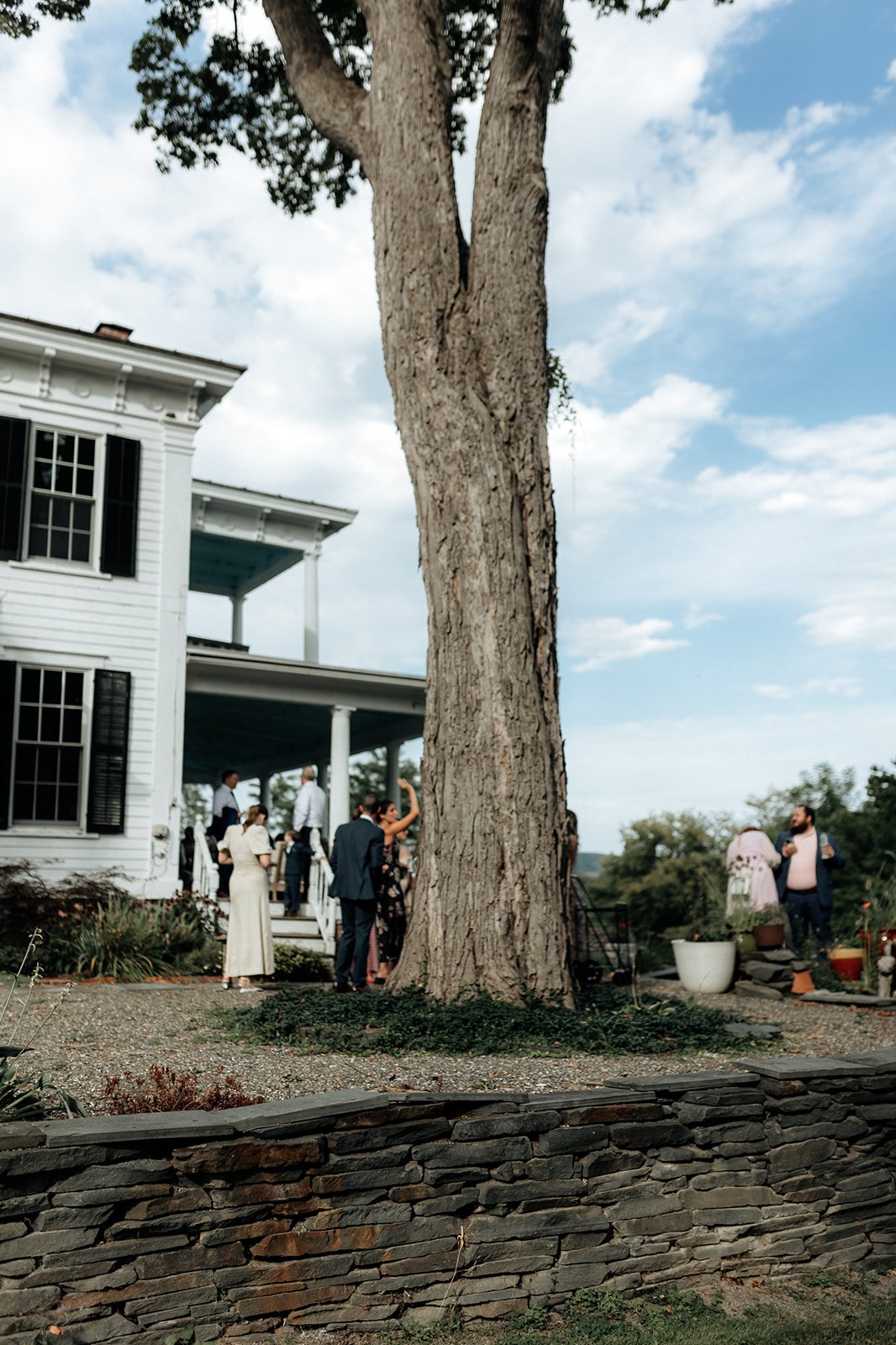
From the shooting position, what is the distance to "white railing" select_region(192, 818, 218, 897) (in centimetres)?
1327

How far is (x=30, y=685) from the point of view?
12562 mm

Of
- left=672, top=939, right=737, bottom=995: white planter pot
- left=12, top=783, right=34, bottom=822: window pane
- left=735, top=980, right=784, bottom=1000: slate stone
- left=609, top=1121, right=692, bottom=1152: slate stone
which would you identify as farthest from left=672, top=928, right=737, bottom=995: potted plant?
left=12, top=783, right=34, bottom=822: window pane

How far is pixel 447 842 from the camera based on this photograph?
7078mm

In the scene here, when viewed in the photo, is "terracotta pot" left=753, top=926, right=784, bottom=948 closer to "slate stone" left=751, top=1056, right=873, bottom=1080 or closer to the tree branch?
"slate stone" left=751, top=1056, right=873, bottom=1080

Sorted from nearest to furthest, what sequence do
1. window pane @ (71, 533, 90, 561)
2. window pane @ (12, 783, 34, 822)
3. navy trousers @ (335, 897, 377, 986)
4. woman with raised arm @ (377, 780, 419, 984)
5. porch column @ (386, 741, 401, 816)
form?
navy trousers @ (335, 897, 377, 986) → woman with raised arm @ (377, 780, 419, 984) → window pane @ (12, 783, 34, 822) → window pane @ (71, 533, 90, 561) → porch column @ (386, 741, 401, 816)

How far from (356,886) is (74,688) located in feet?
18.0

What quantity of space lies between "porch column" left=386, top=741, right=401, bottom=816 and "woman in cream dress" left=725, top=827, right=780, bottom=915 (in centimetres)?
772

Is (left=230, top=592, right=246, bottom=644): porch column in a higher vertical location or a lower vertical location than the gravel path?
higher

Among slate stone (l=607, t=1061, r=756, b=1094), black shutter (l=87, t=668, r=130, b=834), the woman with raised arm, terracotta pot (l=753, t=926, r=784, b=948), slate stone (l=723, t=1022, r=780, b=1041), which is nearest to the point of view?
slate stone (l=607, t=1061, r=756, b=1094)

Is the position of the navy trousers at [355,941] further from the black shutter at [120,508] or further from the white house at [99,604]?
the black shutter at [120,508]

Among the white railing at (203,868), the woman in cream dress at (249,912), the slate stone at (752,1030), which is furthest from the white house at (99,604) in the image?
the slate stone at (752,1030)

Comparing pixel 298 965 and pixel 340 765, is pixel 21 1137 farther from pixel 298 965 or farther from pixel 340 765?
pixel 340 765

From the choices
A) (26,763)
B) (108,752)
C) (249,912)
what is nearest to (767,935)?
(249,912)

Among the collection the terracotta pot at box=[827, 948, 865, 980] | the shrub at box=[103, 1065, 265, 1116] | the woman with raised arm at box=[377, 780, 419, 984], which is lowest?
the shrub at box=[103, 1065, 265, 1116]
